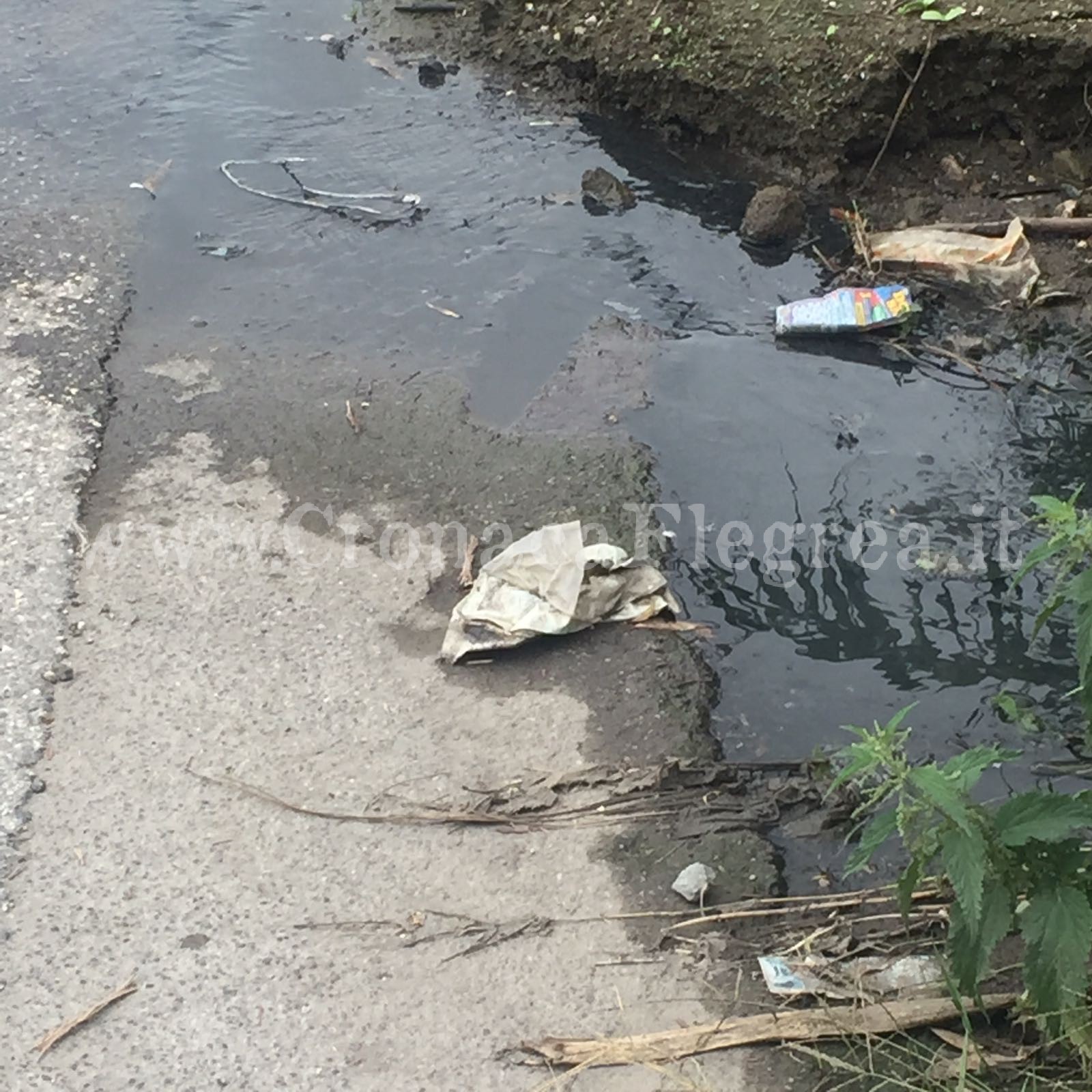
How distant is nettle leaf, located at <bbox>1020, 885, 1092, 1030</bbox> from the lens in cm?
222

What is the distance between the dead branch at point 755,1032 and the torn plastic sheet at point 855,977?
4 cm

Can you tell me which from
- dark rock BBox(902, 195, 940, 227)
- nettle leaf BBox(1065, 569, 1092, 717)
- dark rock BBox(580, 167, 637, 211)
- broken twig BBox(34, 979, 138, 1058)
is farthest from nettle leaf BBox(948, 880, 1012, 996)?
dark rock BBox(580, 167, 637, 211)

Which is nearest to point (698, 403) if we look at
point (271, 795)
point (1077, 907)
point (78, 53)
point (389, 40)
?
point (271, 795)

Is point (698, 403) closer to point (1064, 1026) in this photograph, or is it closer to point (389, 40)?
point (1064, 1026)

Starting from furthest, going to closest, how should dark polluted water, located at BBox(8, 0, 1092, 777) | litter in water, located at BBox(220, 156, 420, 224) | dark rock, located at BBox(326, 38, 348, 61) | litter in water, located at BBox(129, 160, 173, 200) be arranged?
dark rock, located at BBox(326, 38, 348, 61) < litter in water, located at BBox(129, 160, 173, 200) < litter in water, located at BBox(220, 156, 420, 224) < dark polluted water, located at BBox(8, 0, 1092, 777)

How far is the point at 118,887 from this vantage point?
9.84 ft

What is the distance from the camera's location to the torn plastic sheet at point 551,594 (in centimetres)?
361

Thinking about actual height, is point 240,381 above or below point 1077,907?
below

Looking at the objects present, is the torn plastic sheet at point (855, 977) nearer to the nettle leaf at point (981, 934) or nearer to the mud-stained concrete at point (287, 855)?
the mud-stained concrete at point (287, 855)

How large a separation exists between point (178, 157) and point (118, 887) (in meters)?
4.14

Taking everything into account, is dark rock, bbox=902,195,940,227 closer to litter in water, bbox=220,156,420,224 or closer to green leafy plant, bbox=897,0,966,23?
green leafy plant, bbox=897,0,966,23

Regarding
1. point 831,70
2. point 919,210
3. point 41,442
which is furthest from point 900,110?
point 41,442

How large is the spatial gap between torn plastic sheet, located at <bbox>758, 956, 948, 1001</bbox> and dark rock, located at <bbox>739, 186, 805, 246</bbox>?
338 centimetres

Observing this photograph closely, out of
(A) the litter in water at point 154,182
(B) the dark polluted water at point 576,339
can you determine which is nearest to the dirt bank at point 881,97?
(B) the dark polluted water at point 576,339
